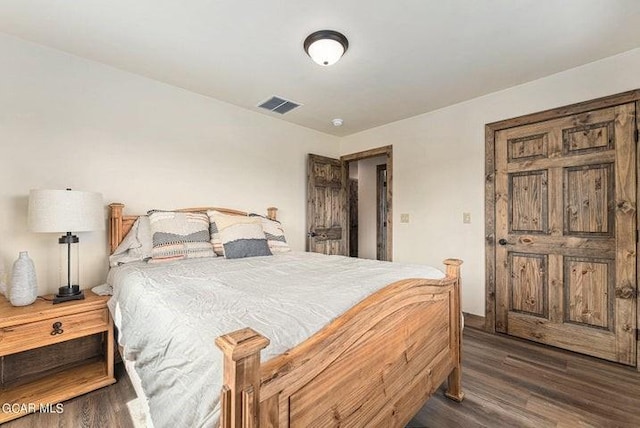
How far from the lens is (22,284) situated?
170 centimetres

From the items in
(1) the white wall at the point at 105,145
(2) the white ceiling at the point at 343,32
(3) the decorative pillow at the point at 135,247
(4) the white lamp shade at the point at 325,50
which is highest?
(2) the white ceiling at the point at 343,32

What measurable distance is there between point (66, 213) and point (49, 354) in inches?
43.3

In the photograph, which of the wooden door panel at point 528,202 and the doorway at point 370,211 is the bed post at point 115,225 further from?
the doorway at point 370,211

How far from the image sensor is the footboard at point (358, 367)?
0.65 meters

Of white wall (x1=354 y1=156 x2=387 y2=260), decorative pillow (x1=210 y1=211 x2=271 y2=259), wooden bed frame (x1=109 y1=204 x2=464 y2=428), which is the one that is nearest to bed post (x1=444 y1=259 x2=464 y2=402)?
wooden bed frame (x1=109 y1=204 x2=464 y2=428)

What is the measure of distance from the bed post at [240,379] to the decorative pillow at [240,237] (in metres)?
1.76

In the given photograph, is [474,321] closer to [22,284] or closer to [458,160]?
[458,160]

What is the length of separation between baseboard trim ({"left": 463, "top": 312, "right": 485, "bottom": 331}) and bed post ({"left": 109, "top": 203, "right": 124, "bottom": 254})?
3.37 m

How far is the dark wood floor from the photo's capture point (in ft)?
5.14

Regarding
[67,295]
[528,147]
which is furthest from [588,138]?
[67,295]

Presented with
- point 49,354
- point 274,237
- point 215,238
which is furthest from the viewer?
point 274,237

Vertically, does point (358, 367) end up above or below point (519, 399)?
above

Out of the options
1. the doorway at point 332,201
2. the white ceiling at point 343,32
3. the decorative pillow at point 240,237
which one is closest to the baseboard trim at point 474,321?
the doorway at point 332,201
